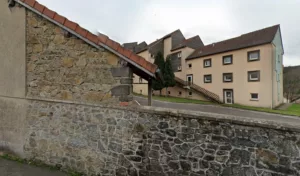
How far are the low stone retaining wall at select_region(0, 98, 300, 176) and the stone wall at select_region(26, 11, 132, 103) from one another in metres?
0.37

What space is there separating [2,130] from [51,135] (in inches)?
76.9

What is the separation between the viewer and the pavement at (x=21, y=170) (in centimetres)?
416

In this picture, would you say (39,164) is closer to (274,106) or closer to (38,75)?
(38,75)

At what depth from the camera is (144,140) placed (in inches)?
152

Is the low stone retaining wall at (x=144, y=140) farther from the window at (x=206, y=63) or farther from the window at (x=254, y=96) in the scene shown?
the window at (x=206, y=63)

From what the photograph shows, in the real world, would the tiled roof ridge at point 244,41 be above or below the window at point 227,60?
above

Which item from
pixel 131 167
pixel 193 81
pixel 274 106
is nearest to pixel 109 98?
pixel 131 167

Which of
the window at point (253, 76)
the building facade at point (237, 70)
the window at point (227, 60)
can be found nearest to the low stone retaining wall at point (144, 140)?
the building facade at point (237, 70)

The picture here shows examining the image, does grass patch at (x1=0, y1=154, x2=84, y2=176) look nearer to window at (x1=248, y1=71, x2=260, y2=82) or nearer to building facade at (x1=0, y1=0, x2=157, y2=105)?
building facade at (x1=0, y1=0, x2=157, y2=105)

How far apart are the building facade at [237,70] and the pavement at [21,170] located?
12.3 meters

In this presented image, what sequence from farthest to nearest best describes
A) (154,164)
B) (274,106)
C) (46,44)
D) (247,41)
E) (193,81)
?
(193,81), (247,41), (274,106), (46,44), (154,164)

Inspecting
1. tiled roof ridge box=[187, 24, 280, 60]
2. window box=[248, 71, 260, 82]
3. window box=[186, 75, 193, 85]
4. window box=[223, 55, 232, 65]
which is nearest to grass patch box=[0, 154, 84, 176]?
window box=[248, 71, 260, 82]

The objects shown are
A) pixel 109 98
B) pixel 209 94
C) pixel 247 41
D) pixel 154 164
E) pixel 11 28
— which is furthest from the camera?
pixel 209 94

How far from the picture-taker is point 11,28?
484 centimetres
